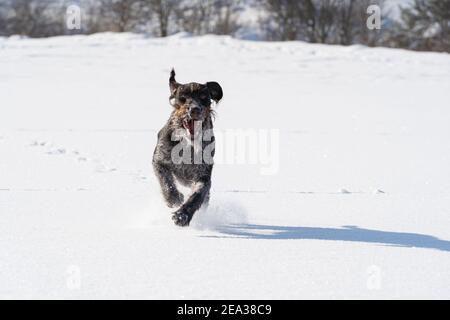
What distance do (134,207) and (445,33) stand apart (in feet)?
87.4

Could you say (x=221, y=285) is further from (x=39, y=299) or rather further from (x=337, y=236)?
(x=337, y=236)

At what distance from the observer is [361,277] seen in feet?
12.9

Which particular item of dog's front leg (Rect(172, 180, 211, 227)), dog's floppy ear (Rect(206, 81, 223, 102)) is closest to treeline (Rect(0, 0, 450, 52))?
dog's floppy ear (Rect(206, 81, 223, 102))

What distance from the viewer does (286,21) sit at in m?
31.9

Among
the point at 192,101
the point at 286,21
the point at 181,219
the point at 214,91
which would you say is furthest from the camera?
the point at 286,21

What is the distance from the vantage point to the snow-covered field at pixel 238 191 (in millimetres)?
3873

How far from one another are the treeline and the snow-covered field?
13.8 metres

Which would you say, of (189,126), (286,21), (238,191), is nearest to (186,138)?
(189,126)

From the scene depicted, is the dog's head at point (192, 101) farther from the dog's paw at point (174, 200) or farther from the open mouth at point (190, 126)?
the dog's paw at point (174, 200)

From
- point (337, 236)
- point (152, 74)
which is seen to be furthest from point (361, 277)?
point (152, 74)

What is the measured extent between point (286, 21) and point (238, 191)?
85.0ft

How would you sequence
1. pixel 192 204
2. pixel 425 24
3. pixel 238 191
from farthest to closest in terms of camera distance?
pixel 425 24, pixel 238 191, pixel 192 204

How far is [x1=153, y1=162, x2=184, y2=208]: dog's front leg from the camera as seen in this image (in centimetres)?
573

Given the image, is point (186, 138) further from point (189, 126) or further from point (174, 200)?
point (174, 200)
